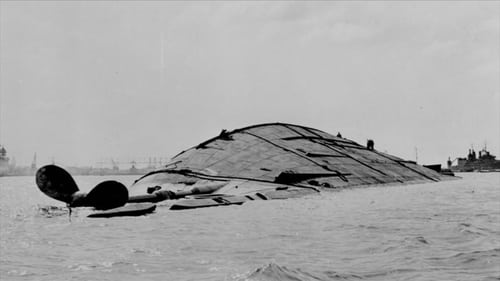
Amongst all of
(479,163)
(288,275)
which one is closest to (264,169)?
(288,275)

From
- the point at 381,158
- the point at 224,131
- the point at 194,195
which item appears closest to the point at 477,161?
the point at 381,158

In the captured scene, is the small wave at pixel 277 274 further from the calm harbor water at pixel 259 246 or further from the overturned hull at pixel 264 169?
the overturned hull at pixel 264 169

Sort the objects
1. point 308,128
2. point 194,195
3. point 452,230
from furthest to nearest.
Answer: point 308,128
point 194,195
point 452,230

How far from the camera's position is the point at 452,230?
1181cm

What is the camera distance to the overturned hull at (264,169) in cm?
2425

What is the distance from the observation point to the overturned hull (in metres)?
24.2

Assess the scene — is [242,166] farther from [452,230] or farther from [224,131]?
[452,230]

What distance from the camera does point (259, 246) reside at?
393 inches

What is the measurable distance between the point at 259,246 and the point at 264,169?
20.1m

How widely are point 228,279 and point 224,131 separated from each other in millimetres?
30088

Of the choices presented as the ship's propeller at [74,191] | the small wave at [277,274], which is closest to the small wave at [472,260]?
the small wave at [277,274]

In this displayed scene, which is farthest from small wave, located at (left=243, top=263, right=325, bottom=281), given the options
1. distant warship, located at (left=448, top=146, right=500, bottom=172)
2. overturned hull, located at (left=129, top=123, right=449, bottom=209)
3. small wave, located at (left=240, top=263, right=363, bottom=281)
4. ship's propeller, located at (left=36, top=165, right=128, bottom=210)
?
distant warship, located at (left=448, top=146, right=500, bottom=172)

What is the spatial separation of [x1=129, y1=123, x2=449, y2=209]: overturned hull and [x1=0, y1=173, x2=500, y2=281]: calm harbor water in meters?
5.59

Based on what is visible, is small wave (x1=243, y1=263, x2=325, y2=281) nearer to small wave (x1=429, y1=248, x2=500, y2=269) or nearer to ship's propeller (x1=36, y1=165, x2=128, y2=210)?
small wave (x1=429, y1=248, x2=500, y2=269)
